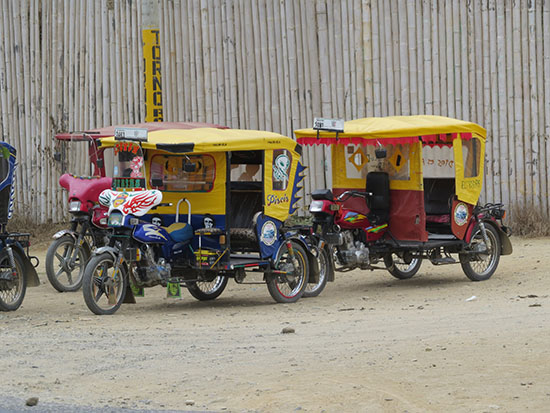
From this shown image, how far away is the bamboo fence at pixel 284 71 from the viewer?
16.4 m

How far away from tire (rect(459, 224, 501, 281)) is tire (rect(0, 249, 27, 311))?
17.8ft

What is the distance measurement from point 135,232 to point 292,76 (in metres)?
7.01

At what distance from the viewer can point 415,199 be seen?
1326cm

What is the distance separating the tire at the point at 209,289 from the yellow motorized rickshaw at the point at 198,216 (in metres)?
0.02

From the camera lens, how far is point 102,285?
10.9m

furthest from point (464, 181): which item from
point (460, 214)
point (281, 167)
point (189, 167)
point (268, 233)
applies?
point (189, 167)

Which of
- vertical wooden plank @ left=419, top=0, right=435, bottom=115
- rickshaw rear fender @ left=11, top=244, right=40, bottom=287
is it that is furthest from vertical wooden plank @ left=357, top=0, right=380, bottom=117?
rickshaw rear fender @ left=11, top=244, right=40, bottom=287

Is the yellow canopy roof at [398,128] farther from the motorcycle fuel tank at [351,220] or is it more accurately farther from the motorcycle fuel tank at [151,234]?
the motorcycle fuel tank at [151,234]

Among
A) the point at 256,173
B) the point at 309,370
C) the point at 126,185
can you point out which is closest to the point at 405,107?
the point at 256,173

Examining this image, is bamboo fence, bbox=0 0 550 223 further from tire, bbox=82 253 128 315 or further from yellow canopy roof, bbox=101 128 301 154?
tire, bbox=82 253 128 315

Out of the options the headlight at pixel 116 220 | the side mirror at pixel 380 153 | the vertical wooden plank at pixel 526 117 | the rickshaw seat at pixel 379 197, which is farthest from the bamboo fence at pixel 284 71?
the headlight at pixel 116 220

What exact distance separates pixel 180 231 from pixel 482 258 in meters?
4.12

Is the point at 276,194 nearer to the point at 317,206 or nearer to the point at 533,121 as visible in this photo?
the point at 317,206

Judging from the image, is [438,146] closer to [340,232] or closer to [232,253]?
[340,232]
